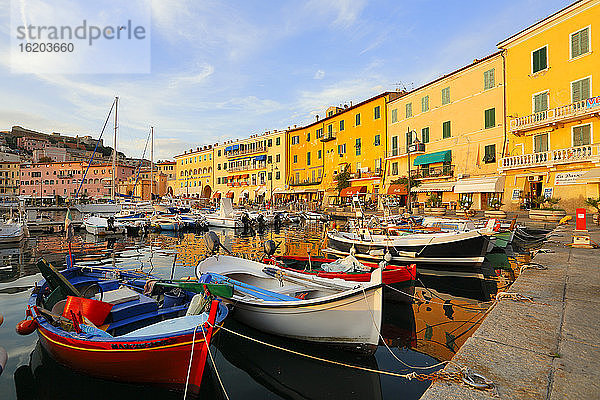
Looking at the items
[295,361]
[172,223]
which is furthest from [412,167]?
[295,361]

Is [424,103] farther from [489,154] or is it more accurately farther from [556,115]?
[556,115]

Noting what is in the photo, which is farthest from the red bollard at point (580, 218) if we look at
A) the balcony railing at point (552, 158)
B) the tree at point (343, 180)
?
the tree at point (343, 180)

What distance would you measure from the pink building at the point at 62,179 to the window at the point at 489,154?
7701cm

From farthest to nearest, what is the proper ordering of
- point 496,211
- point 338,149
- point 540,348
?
point 338,149, point 496,211, point 540,348

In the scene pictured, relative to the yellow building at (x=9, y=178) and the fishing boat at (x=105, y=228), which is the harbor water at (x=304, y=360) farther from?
the yellow building at (x=9, y=178)

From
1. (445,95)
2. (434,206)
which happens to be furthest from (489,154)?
(445,95)

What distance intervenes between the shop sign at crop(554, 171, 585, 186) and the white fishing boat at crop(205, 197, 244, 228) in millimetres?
25407

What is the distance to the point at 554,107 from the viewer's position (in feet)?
81.3

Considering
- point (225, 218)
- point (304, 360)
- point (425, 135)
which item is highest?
point (425, 135)

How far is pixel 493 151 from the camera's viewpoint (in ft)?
94.4

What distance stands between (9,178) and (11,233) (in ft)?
273

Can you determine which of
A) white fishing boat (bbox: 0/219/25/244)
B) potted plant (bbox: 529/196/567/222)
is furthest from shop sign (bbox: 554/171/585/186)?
white fishing boat (bbox: 0/219/25/244)

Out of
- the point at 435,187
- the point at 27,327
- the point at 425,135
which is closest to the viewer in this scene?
the point at 27,327

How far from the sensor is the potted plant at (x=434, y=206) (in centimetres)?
2886
